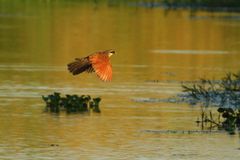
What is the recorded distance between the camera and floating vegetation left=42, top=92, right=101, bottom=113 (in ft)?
66.4

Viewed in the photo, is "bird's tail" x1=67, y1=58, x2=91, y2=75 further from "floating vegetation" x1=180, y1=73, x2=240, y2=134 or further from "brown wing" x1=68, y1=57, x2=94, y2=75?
"floating vegetation" x1=180, y1=73, x2=240, y2=134

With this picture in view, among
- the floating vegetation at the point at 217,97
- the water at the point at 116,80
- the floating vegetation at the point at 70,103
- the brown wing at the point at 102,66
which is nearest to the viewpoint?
the brown wing at the point at 102,66

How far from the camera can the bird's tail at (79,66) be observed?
37.7 feet

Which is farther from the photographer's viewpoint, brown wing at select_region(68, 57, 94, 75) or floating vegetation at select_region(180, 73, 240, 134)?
floating vegetation at select_region(180, 73, 240, 134)

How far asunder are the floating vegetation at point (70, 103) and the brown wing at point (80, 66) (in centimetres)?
819

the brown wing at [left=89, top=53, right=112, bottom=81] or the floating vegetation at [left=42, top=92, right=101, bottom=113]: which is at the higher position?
the brown wing at [left=89, top=53, right=112, bottom=81]

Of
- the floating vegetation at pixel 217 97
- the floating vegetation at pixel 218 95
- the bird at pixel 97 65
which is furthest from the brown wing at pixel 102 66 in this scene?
the floating vegetation at pixel 218 95

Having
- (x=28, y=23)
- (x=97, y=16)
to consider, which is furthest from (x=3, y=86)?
(x=97, y=16)

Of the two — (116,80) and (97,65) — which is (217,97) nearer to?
(116,80)

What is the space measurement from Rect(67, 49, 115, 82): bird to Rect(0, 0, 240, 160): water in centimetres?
376

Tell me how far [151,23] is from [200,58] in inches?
614

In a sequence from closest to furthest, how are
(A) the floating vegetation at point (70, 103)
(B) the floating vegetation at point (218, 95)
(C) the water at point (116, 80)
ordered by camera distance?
(C) the water at point (116, 80), (A) the floating vegetation at point (70, 103), (B) the floating vegetation at point (218, 95)

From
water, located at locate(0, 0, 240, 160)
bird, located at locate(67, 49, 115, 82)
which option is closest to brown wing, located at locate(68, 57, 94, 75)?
bird, located at locate(67, 49, 115, 82)

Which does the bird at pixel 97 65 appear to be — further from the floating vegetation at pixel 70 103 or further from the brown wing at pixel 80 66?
the floating vegetation at pixel 70 103
